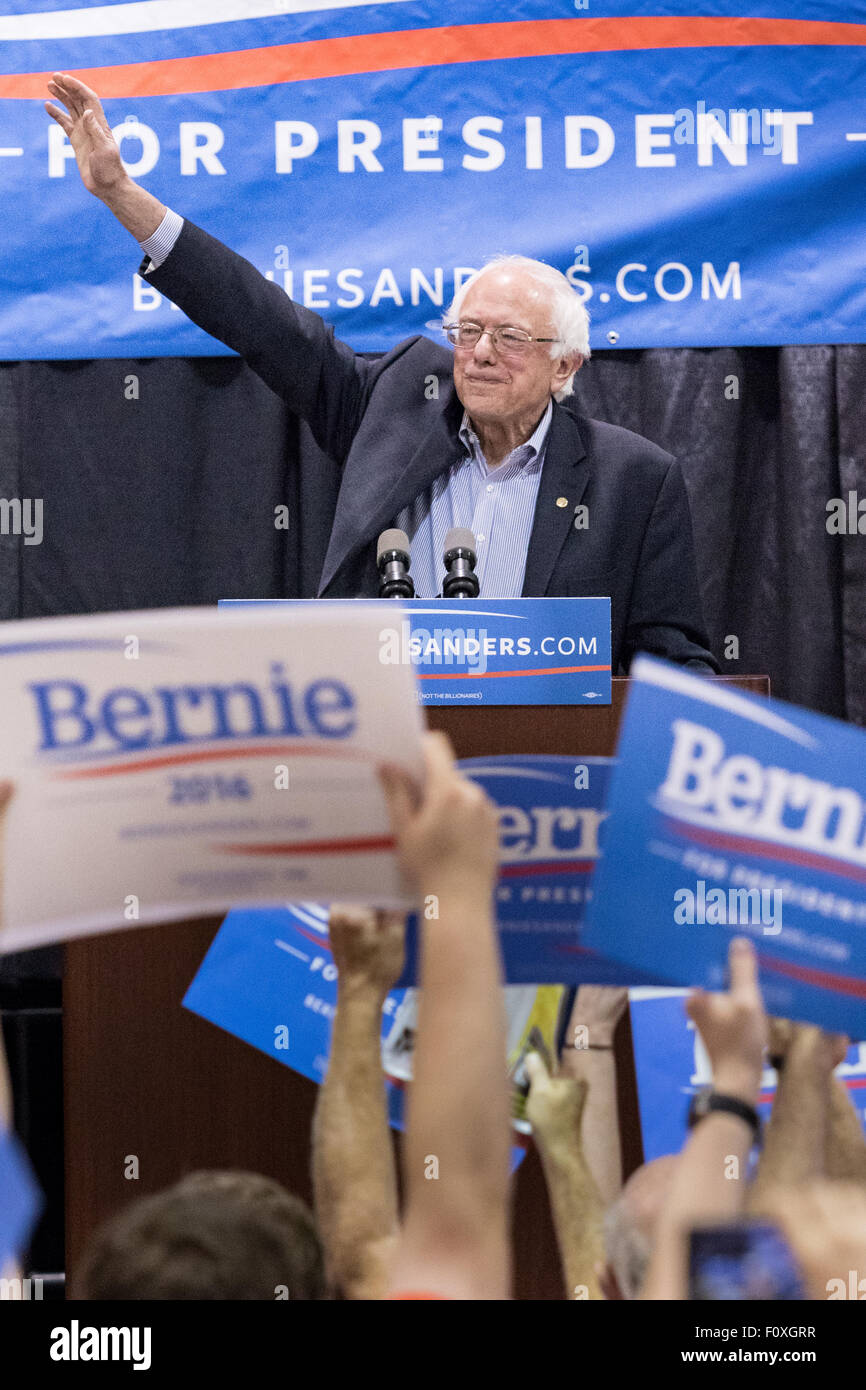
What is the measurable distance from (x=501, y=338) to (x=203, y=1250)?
2510 mm

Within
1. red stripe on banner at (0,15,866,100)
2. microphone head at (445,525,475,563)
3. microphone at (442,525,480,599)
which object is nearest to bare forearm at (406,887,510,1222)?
microphone at (442,525,480,599)

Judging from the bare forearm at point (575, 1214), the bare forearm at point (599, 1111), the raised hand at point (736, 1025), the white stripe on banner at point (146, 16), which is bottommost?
the bare forearm at point (575, 1214)

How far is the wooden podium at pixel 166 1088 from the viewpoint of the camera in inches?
67.1

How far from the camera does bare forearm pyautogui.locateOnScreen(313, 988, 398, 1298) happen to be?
4.02 ft

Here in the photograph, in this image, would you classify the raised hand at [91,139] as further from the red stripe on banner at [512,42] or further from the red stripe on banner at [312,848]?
the red stripe on banner at [312,848]

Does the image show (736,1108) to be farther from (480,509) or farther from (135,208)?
(135,208)

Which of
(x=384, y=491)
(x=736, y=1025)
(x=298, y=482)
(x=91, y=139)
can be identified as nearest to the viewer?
(x=736, y=1025)

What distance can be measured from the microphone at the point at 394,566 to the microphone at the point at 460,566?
56mm

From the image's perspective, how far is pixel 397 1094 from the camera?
1589mm

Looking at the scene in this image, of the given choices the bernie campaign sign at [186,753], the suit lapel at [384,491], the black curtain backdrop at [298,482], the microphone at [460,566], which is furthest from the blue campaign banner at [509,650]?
the black curtain backdrop at [298,482]

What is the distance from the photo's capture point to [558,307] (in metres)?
3.30

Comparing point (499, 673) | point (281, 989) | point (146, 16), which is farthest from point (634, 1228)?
point (146, 16)

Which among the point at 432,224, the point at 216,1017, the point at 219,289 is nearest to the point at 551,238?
the point at 432,224
